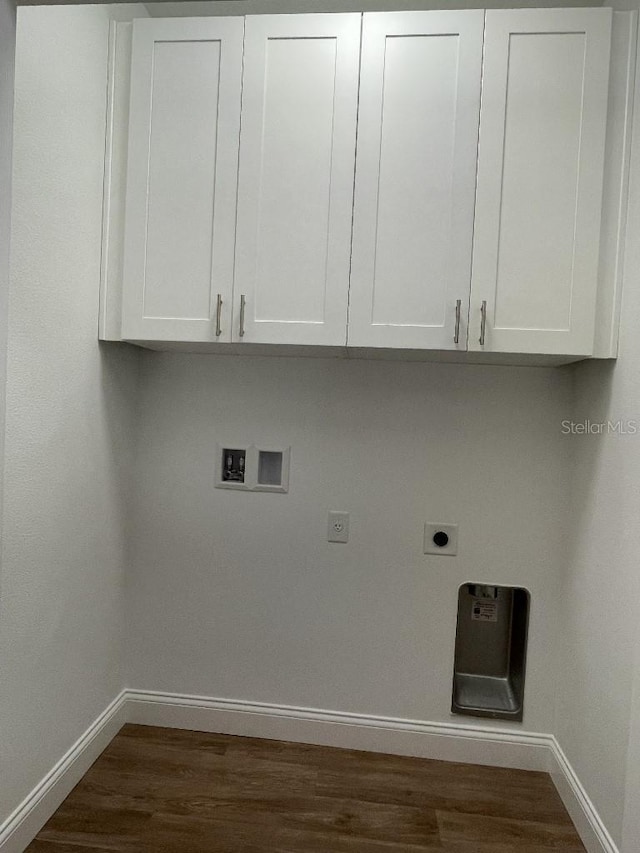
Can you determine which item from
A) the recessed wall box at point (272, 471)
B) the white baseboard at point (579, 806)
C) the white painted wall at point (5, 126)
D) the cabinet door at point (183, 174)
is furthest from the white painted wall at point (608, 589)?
the white painted wall at point (5, 126)

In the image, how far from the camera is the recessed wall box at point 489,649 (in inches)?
99.3

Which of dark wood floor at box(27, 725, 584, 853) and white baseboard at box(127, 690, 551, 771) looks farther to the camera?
white baseboard at box(127, 690, 551, 771)

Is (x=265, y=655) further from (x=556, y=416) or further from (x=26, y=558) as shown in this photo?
(x=556, y=416)

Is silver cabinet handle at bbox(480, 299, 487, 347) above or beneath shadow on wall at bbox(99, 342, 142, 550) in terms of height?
above

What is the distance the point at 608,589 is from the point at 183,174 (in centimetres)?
184

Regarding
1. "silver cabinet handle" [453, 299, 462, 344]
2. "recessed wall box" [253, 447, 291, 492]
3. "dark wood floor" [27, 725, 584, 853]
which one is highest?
"silver cabinet handle" [453, 299, 462, 344]

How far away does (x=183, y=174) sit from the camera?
2152mm

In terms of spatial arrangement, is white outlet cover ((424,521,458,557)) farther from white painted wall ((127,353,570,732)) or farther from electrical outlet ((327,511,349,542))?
electrical outlet ((327,511,349,542))

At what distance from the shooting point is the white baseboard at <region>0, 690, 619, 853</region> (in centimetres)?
242

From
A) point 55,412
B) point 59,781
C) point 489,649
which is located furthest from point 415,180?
point 59,781

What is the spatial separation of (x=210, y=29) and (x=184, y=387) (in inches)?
48.1

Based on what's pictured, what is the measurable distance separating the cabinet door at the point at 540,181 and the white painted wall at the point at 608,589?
5.1 inches

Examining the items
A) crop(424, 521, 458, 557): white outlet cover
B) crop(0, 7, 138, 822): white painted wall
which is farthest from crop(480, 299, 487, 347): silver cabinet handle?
crop(0, 7, 138, 822): white painted wall

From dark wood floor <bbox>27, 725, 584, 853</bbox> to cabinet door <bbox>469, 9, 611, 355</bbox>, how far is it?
4.93ft
